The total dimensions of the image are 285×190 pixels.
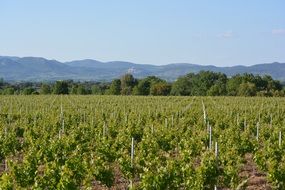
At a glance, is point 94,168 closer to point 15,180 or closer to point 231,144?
point 15,180

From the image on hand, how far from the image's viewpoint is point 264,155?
17.3 m

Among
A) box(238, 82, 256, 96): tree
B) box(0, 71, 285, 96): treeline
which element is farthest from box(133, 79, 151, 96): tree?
box(238, 82, 256, 96): tree

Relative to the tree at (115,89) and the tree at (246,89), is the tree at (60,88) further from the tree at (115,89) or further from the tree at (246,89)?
the tree at (246,89)

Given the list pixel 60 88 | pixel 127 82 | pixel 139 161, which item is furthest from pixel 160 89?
pixel 139 161

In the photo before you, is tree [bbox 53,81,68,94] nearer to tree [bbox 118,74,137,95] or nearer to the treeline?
the treeline

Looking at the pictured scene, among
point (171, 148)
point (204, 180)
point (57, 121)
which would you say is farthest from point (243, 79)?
point (204, 180)

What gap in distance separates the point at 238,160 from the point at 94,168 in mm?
4866

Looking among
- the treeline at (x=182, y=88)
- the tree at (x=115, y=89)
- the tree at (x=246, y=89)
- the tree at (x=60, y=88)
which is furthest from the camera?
the tree at (x=115, y=89)

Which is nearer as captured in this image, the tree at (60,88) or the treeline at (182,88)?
the treeline at (182,88)

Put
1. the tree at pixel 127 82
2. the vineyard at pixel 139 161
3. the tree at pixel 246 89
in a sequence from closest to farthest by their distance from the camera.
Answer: the vineyard at pixel 139 161 < the tree at pixel 246 89 < the tree at pixel 127 82

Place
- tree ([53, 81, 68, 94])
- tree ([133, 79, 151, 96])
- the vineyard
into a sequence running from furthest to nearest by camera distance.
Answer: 1. tree ([133, 79, 151, 96])
2. tree ([53, 81, 68, 94])
3. the vineyard

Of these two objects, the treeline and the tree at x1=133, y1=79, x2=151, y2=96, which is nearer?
the treeline

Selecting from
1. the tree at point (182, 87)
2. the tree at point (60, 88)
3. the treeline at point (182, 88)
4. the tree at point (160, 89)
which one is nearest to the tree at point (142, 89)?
the treeline at point (182, 88)

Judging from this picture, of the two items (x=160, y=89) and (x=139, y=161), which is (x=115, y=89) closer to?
(x=160, y=89)
